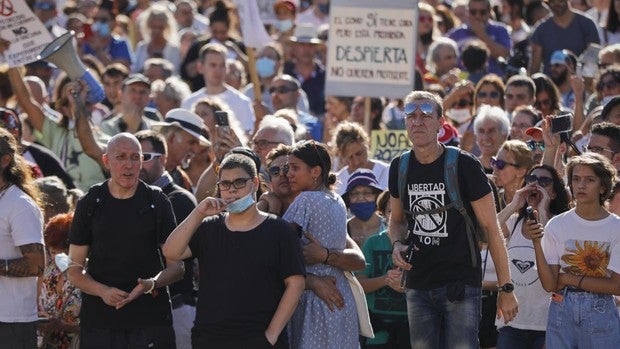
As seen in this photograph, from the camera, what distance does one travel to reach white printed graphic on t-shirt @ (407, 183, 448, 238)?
28.1 ft

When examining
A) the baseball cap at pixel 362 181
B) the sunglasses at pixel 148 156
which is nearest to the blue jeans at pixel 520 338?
the baseball cap at pixel 362 181

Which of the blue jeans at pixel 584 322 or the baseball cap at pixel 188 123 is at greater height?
the baseball cap at pixel 188 123

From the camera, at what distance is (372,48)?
1376 cm

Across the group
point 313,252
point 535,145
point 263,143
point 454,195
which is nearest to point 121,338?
point 313,252

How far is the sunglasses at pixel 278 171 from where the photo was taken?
9188 mm

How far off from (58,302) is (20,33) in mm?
3458

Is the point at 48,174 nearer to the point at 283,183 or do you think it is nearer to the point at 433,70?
the point at 283,183

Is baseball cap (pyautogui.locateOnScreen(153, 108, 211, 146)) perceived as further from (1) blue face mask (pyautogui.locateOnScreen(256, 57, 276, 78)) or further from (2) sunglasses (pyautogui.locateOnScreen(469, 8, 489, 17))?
(2) sunglasses (pyautogui.locateOnScreen(469, 8, 489, 17))

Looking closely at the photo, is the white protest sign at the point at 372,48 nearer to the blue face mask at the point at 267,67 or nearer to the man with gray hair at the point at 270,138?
the blue face mask at the point at 267,67

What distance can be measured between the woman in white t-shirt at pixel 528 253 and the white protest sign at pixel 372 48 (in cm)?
385

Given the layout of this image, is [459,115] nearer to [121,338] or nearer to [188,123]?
[188,123]

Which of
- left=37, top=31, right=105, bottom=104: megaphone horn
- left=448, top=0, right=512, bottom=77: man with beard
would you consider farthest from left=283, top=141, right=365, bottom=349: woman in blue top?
left=448, top=0, right=512, bottom=77: man with beard

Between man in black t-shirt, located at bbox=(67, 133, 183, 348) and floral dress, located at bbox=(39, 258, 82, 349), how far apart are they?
0.79m

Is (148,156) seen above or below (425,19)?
below
